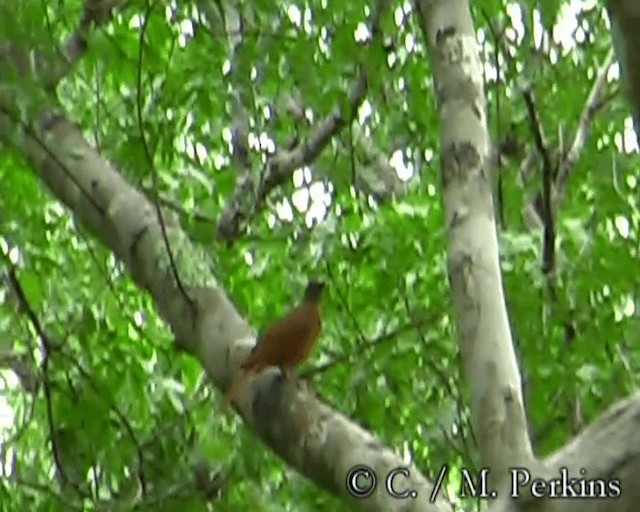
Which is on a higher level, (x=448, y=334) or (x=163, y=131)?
(x=163, y=131)

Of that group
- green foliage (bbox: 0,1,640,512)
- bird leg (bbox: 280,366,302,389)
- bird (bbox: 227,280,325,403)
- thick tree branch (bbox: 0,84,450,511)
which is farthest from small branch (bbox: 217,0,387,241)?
bird leg (bbox: 280,366,302,389)

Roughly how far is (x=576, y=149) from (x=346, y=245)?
0.60 metres

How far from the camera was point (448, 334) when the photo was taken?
10.0ft

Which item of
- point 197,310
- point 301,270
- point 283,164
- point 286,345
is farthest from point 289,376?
point 283,164

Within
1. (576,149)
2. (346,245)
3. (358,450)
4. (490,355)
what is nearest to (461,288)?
(490,355)

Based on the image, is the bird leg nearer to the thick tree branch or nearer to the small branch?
the thick tree branch

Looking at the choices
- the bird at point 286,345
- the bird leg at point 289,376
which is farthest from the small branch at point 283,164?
the bird leg at point 289,376

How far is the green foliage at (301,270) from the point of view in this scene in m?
2.93

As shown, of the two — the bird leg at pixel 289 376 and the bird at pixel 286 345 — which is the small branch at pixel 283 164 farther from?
the bird leg at pixel 289 376

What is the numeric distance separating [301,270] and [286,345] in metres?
0.90

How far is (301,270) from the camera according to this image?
3.29m

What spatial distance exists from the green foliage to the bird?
0.29 metres

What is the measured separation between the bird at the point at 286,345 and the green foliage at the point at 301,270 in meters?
0.29

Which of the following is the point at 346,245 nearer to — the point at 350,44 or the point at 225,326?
the point at 350,44
